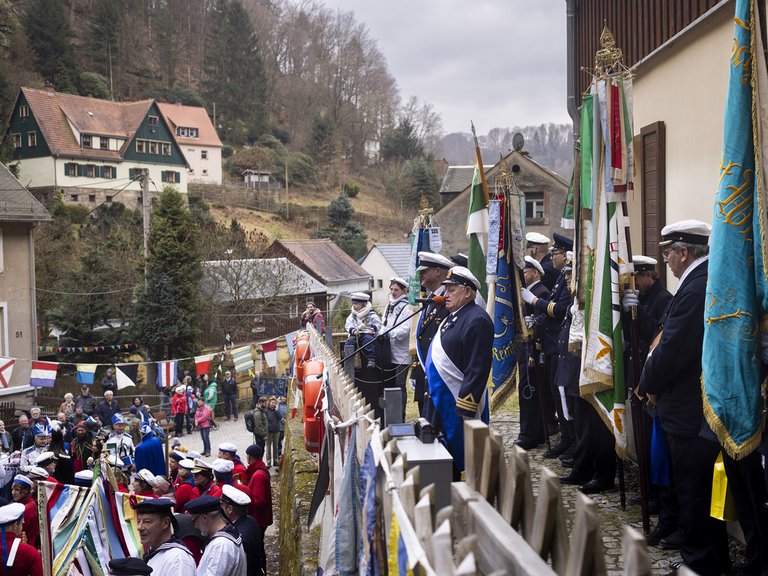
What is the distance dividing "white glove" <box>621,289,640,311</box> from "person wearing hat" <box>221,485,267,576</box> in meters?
3.36

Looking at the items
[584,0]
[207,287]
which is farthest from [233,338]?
[584,0]

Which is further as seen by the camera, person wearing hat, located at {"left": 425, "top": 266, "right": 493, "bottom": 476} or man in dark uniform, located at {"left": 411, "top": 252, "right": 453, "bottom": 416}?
man in dark uniform, located at {"left": 411, "top": 252, "right": 453, "bottom": 416}

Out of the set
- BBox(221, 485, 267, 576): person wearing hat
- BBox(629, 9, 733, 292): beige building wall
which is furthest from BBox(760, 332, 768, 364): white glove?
BBox(221, 485, 267, 576): person wearing hat

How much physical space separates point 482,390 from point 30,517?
17.8ft

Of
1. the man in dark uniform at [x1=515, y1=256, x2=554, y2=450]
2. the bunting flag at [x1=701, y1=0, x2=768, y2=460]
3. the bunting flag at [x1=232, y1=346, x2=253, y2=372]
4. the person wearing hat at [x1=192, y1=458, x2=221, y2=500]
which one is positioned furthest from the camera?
the bunting flag at [x1=232, y1=346, x2=253, y2=372]

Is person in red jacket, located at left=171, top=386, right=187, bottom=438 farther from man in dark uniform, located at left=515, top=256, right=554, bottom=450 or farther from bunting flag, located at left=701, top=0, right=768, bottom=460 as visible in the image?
bunting flag, located at left=701, top=0, right=768, bottom=460

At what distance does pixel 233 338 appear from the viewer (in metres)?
36.3

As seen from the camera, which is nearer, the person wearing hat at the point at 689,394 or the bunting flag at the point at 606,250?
the person wearing hat at the point at 689,394

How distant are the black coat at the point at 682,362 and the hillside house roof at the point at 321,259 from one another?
4340 cm

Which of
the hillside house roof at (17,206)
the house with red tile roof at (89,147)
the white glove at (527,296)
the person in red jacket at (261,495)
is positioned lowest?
the person in red jacket at (261,495)

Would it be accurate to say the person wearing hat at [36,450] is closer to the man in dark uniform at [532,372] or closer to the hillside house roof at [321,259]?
the man in dark uniform at [532,372]

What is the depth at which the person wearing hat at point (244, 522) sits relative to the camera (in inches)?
242

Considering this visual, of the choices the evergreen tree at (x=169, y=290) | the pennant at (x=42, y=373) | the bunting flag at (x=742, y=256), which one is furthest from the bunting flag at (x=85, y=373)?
the bunting flag at (x=742, y=256)

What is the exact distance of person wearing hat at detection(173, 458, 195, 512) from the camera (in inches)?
305
